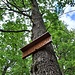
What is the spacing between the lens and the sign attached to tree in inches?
116

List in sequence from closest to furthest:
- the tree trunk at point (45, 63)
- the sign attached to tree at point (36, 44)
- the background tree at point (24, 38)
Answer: the tree trunk at point (45, 63)
the sign attached to tree at point (36, 44)
the background tree at point (24, 38)

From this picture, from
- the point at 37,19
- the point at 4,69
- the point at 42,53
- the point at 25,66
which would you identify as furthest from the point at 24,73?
the point at 42,53

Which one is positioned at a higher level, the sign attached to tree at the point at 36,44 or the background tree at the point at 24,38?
the background tree at the point at 24,38

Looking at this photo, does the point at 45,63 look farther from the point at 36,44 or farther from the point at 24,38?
the point at 24,38

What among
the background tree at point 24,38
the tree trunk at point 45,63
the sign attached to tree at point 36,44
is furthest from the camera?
the background tree at point 24,38

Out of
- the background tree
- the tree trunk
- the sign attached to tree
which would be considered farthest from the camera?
the background tree

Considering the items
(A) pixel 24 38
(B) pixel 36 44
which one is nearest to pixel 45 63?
(B) pixel 36 44

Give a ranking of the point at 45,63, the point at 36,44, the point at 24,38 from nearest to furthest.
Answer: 1. the point at 45,63
2. the point at 36,44
3. the point at 24,38

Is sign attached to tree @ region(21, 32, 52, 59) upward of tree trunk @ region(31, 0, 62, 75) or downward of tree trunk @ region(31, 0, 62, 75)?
upward

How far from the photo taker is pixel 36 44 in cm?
298

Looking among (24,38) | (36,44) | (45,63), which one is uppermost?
(24,38)

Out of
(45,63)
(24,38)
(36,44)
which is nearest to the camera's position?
(45,63)

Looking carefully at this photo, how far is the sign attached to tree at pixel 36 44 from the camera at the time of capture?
293 centimetres

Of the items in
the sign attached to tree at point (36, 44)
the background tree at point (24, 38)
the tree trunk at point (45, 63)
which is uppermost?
the background tree at point (24, 38)
